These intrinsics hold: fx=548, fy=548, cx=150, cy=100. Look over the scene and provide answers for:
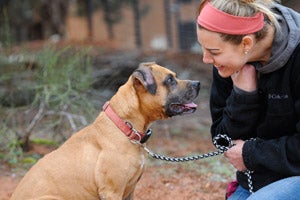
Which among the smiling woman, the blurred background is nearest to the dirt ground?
the blurred background

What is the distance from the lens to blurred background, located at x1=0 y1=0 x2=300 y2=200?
21.0ft

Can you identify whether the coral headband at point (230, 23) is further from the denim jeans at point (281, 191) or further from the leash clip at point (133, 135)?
the leash clip at point (133, 135)

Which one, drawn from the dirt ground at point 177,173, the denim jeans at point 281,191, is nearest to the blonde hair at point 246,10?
the denim jeans at point 281,191

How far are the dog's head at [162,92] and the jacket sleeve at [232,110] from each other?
15.0 inches

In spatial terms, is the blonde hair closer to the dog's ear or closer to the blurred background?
the blurred background

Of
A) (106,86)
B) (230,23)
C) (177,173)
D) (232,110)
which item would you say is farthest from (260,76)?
(106,86)

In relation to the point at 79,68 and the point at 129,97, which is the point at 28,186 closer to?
the point at 129,97

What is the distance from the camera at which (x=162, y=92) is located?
4.66 meters

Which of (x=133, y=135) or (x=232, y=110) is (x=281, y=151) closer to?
(x=232, y=110)

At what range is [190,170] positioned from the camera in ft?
21.5

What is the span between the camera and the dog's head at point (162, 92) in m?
4.58

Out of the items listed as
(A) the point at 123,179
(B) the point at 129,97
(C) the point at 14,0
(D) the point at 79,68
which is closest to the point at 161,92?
(B) the point at 129,97

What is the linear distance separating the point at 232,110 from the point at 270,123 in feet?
0.92

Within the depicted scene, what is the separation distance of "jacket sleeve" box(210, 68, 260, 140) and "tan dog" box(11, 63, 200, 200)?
1.32 ft
